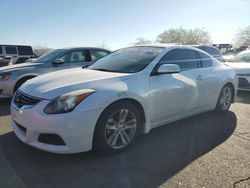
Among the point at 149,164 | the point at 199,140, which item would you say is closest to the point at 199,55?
the point at 199,140

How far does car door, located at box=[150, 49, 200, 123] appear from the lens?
4.22 meters

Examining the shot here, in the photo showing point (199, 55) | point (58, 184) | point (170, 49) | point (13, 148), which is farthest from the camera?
point (199, 55)

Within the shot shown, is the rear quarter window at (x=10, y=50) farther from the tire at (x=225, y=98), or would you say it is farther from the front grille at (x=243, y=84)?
the tire at (x=225, y=98)

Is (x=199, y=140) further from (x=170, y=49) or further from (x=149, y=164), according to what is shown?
(x=170, y=49)

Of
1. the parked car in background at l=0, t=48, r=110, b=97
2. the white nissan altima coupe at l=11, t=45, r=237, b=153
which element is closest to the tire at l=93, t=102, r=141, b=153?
the white nissan altima coupe at l=11, t=45, r=237, b=153

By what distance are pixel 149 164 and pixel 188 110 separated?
1.68 metres

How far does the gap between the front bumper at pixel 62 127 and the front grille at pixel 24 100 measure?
0.31ft

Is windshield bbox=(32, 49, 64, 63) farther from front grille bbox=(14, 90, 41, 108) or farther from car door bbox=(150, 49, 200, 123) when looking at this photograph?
car door bbox=(150, 49, 200, 123)

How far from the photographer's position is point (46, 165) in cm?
345

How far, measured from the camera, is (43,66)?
24.7ft

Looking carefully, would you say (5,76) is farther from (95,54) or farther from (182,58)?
(182,58)

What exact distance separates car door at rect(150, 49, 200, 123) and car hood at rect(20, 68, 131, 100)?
57cm

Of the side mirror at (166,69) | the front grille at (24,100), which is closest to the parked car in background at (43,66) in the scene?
the side mirror at (166,69)

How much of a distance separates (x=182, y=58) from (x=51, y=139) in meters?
2.71
